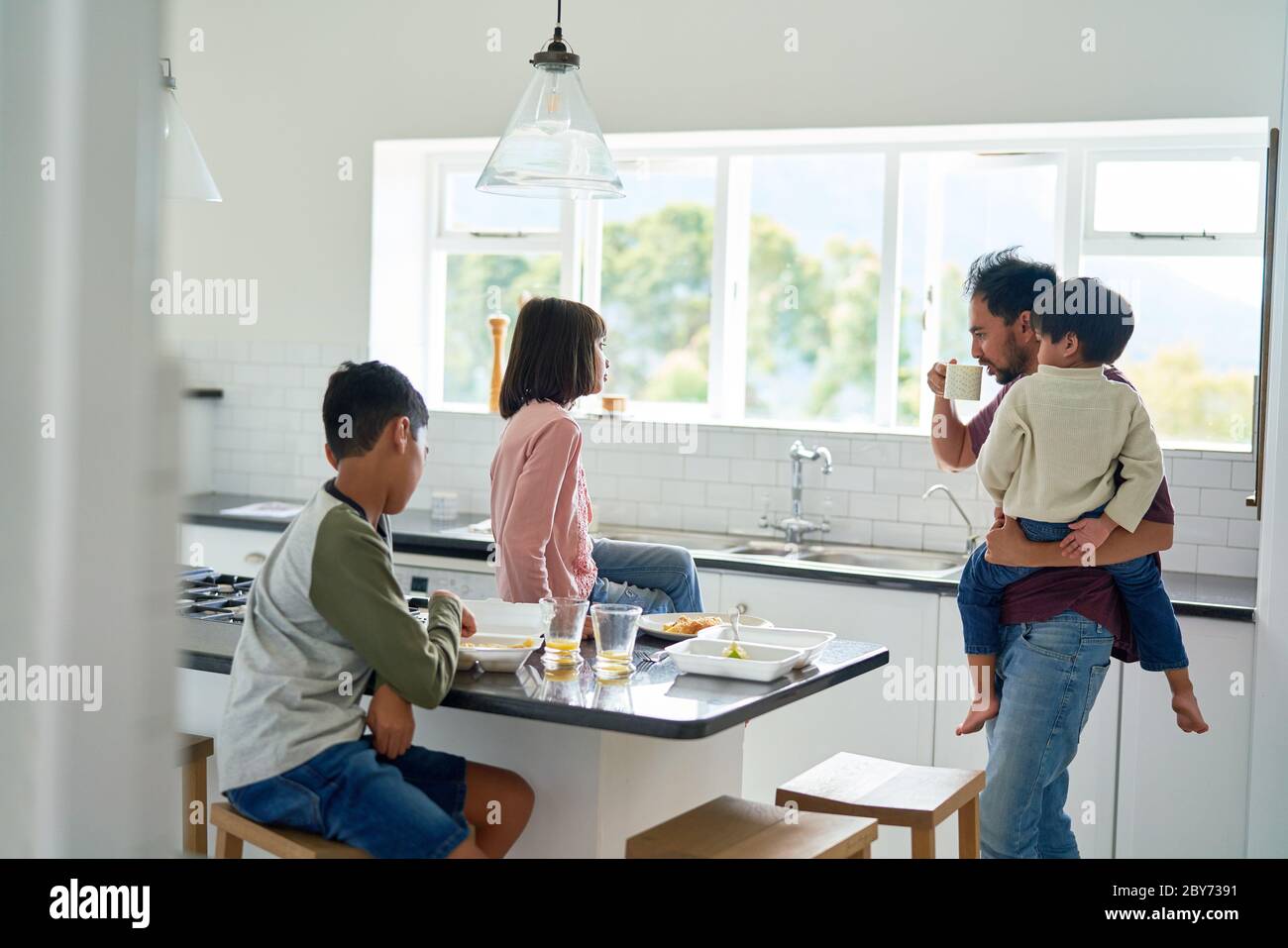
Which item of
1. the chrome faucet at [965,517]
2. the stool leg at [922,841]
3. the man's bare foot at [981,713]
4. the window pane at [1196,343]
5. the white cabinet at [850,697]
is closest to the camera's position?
the stool leg at [922,841]

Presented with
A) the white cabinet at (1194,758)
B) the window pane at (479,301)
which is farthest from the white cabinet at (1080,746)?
the window pane at (479,301)

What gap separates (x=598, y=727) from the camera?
2053mm

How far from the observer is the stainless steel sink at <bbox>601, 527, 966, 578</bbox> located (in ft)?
13.2

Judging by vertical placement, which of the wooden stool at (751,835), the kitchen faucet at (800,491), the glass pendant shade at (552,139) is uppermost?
the glass pendant shade at (552,139)

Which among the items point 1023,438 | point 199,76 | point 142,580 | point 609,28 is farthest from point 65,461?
point 199,76

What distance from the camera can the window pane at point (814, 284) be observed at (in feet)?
14.5

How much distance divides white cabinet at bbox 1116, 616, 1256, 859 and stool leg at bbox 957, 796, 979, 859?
0.95 meters

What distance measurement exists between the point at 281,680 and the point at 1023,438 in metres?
1.42

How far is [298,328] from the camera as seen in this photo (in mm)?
5027

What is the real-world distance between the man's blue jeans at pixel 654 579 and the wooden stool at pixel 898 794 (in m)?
0.59

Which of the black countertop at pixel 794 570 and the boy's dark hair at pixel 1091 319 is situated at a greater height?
the boy's dark hair at pixel 1091 319

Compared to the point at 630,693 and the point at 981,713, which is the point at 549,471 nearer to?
the point at 630,693

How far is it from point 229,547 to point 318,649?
8.54 feet

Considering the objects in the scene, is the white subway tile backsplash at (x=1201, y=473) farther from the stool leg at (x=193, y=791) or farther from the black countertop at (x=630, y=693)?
the stool leg at (x=193, y=791)
